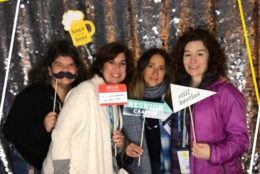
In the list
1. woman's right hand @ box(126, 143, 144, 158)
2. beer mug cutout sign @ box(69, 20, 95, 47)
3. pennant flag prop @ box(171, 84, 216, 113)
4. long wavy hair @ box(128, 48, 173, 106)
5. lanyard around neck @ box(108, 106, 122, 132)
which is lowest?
woman's right hand @ box(126, 143, 144, 158)

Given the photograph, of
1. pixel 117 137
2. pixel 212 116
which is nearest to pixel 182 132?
pixel 212 116

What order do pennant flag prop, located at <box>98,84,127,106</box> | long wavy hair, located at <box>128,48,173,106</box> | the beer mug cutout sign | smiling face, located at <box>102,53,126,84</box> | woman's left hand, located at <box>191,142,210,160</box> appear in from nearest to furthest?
woman's left hand, located at <box>191,142,210,160</box> < pennant flag prop, located at <box>98,84,127,106</box> < smiling face, located at <box>102,53,126,84</box> < long wavy hair, located at <box>128,48,173,106</box> < the beer mug cutout sign

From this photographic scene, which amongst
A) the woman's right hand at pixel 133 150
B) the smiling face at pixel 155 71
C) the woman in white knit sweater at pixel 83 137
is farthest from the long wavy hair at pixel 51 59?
the woman's right hand at pixel 133 150

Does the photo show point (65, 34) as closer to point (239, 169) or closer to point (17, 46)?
point (17, 46)

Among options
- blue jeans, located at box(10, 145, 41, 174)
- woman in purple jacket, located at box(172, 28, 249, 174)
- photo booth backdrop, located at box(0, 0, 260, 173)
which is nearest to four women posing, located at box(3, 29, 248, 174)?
woman in purple jacket, located at box(172, 28, 249, 174)

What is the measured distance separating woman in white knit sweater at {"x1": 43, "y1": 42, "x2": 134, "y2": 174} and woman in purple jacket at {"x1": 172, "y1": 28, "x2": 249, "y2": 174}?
0.36m

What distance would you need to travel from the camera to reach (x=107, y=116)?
177 centimetres

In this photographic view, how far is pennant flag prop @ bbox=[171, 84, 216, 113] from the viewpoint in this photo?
166 centimetres

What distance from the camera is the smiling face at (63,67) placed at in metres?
1.93

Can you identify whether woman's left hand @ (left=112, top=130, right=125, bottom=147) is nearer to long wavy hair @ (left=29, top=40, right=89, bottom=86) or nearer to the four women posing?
the four women posing

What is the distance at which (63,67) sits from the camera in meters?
1.95

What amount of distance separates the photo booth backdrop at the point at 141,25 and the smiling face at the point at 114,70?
1.54ft

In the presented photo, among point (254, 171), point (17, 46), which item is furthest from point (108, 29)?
point (254, 171)

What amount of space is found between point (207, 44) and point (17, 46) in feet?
4.21
